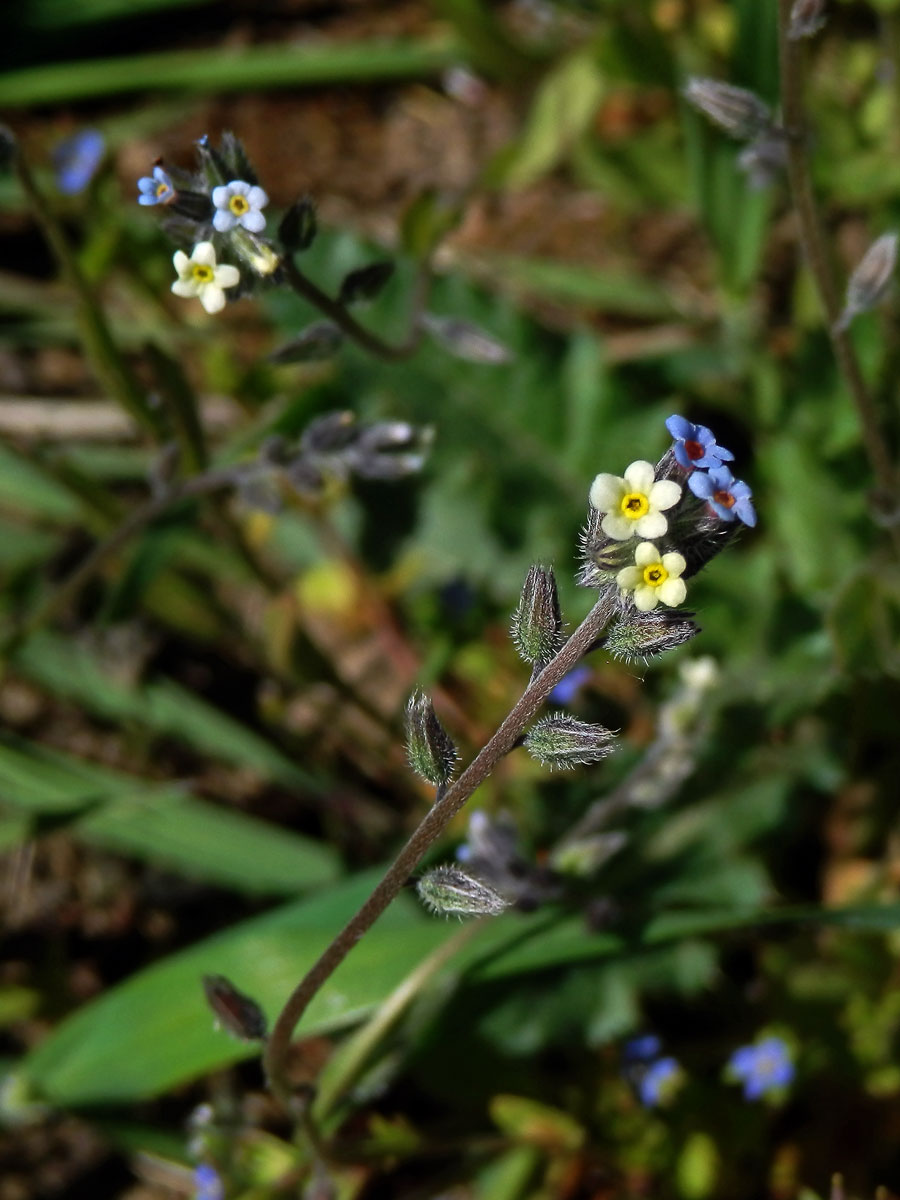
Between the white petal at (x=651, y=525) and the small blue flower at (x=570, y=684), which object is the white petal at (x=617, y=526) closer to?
the white petal at (x=651, y=525)

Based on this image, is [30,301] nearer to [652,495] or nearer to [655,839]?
[655,839]

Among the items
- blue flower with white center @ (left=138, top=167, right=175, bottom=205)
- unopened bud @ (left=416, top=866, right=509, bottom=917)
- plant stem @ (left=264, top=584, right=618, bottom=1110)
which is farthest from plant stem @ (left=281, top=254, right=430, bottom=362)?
unopened bud @ (left=416, top=866, right=509, bottom=917)

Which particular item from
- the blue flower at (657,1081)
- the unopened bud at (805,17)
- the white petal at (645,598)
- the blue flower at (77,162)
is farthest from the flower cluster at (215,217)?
the blue flower at (657,1081)

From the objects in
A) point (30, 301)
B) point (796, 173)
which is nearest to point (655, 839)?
point (796, 173)

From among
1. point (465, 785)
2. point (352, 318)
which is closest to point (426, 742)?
point (465, 785)

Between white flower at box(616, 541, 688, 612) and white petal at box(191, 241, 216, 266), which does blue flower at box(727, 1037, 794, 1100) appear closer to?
white flower at box(616, 541, 688, 612)
